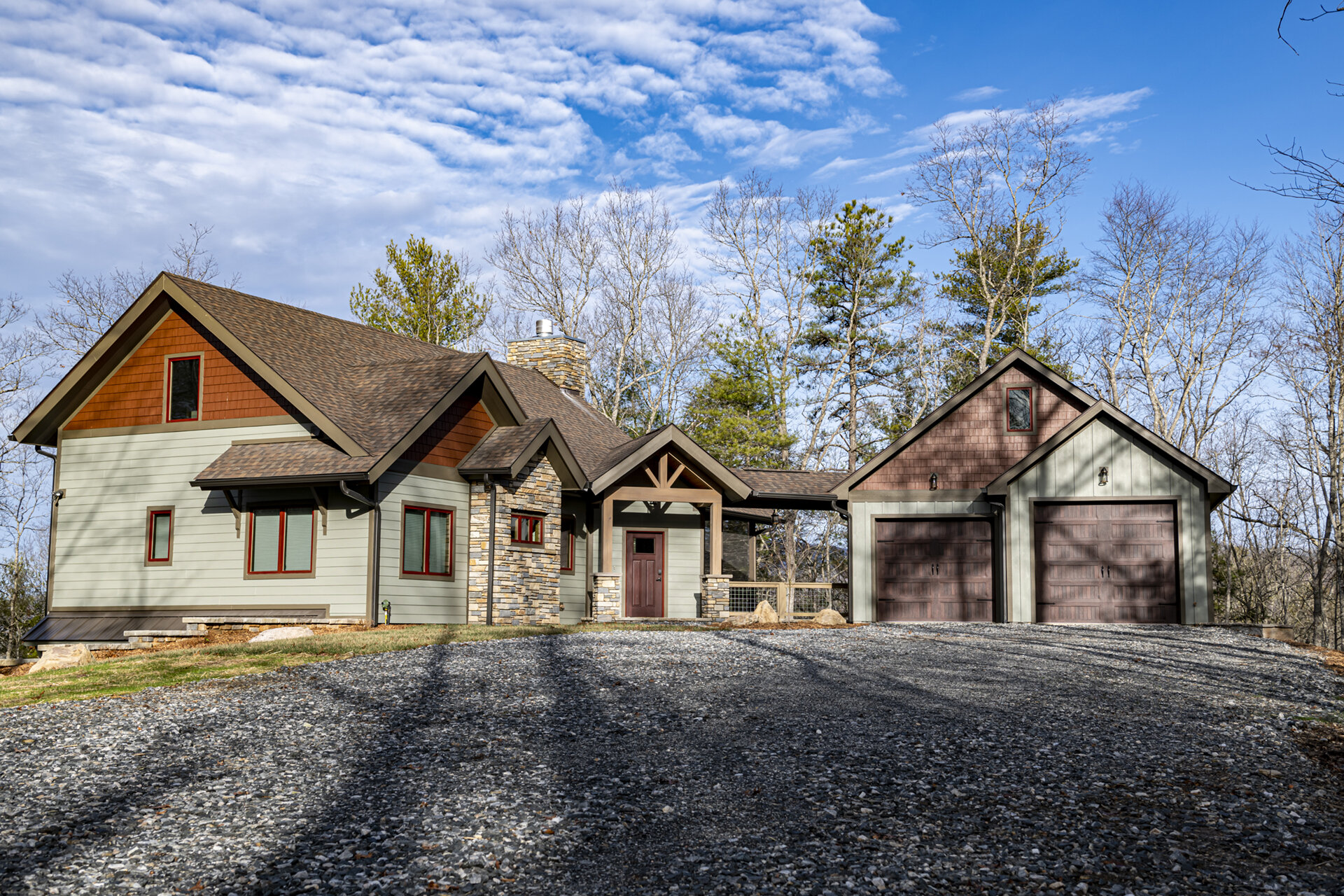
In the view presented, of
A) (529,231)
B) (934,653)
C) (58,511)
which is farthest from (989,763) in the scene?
(529,231)

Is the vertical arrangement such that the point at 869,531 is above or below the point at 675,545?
above

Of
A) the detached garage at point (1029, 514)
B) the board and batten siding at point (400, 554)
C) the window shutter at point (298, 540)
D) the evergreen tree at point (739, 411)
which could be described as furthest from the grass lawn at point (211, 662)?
the evergreen tree at point (739, 411)

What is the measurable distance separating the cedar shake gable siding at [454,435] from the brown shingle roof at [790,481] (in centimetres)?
632

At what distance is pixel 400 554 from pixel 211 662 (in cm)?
571

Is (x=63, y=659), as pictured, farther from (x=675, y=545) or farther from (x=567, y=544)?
(x=675, y=545)

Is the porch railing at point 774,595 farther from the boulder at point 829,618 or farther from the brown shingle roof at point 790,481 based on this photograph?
the brown shingle roof at point 790,481

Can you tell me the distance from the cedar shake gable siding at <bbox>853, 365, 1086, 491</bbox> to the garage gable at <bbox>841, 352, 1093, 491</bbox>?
2cm

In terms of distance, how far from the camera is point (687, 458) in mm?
22016

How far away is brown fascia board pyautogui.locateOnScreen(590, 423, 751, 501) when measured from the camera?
829 inches

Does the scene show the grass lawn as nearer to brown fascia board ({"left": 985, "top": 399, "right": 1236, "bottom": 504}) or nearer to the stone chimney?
brown fascia board ({"left": 985, "top": 399, "right": 1236, "bottom": 504})

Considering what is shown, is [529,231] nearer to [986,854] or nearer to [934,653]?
[934,653]

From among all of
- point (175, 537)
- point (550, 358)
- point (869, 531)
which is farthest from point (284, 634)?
point (550, 358)

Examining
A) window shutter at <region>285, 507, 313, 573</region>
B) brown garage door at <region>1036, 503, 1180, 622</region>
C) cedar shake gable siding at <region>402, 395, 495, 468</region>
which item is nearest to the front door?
cedar shake gable siding at <region>402, 395, 495, 468</region>

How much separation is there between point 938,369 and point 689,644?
25548 millimetres
